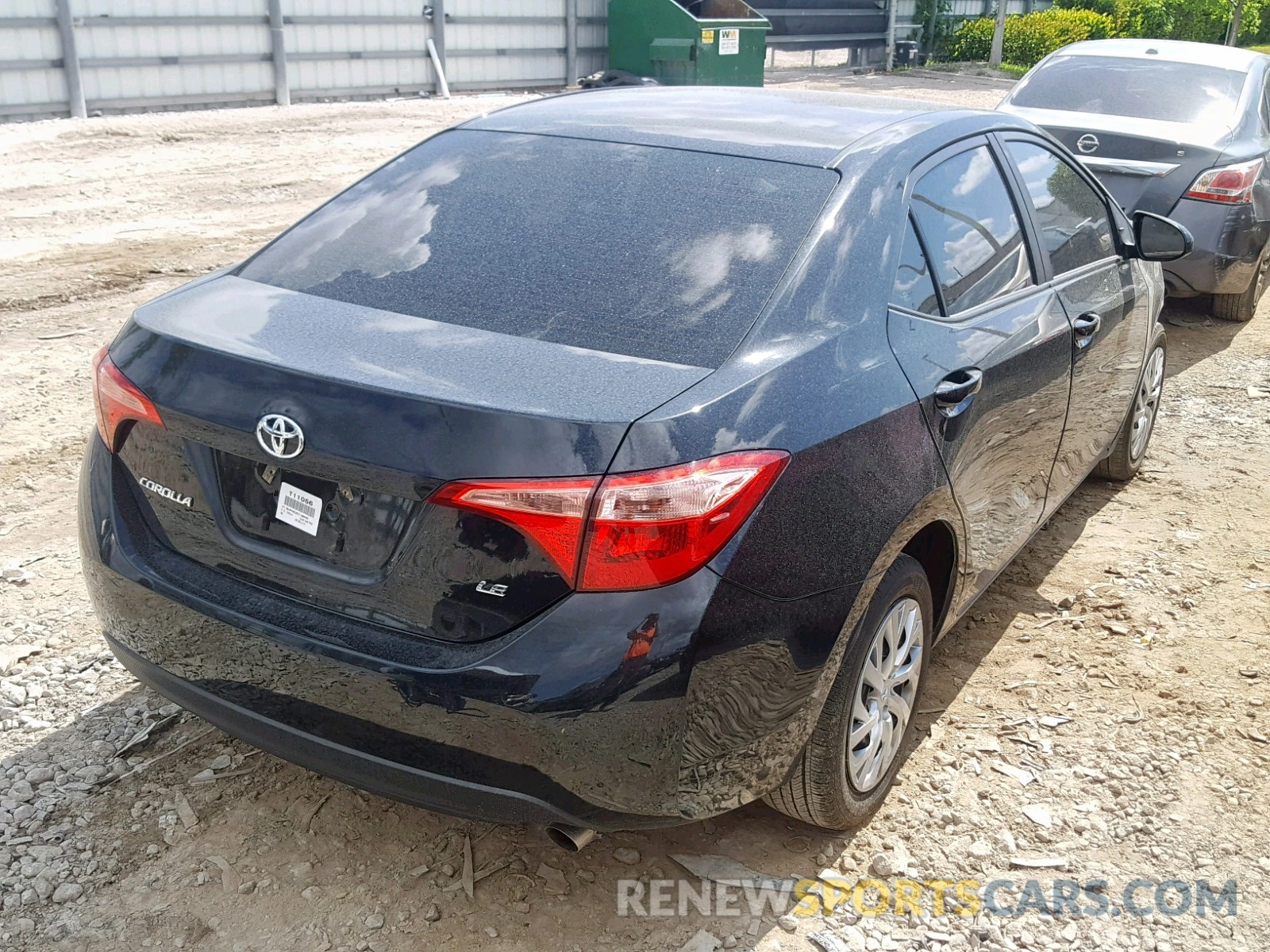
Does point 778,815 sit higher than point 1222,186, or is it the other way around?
point 1222,186

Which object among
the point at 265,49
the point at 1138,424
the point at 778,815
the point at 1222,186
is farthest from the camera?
the point at 265,49

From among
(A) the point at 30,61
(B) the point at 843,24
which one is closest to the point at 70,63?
(A) the point at 30,61

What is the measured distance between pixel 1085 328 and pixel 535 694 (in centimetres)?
241

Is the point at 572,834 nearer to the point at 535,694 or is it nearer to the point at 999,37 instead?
the point at 535,694

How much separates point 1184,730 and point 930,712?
2.32ft

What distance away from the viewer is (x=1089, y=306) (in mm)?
3967

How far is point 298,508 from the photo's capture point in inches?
93.4

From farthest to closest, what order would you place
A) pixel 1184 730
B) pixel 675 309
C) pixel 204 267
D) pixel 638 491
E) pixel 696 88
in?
1. pixel 204 267
2. pixel 696 88
3. pixel 1184 730
4. pixel 675 309
5. pixel 638 491

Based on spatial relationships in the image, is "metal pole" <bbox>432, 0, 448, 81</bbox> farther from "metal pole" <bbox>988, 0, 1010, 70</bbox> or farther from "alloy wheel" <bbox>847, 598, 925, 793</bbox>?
"alloy wheel" <bbox>847, 598, 925, 793</bbox>

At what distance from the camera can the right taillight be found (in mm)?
6988

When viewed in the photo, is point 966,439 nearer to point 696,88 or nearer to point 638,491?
point 638,491

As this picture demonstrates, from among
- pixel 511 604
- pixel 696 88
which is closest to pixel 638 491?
pixel 511 604

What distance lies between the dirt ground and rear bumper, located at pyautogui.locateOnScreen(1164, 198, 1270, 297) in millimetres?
2358

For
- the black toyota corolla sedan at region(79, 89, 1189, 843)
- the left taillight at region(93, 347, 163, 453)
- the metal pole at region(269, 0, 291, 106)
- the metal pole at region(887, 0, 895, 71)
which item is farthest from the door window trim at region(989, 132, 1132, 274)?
the metal pole at region(887, 0, 895, 71)
